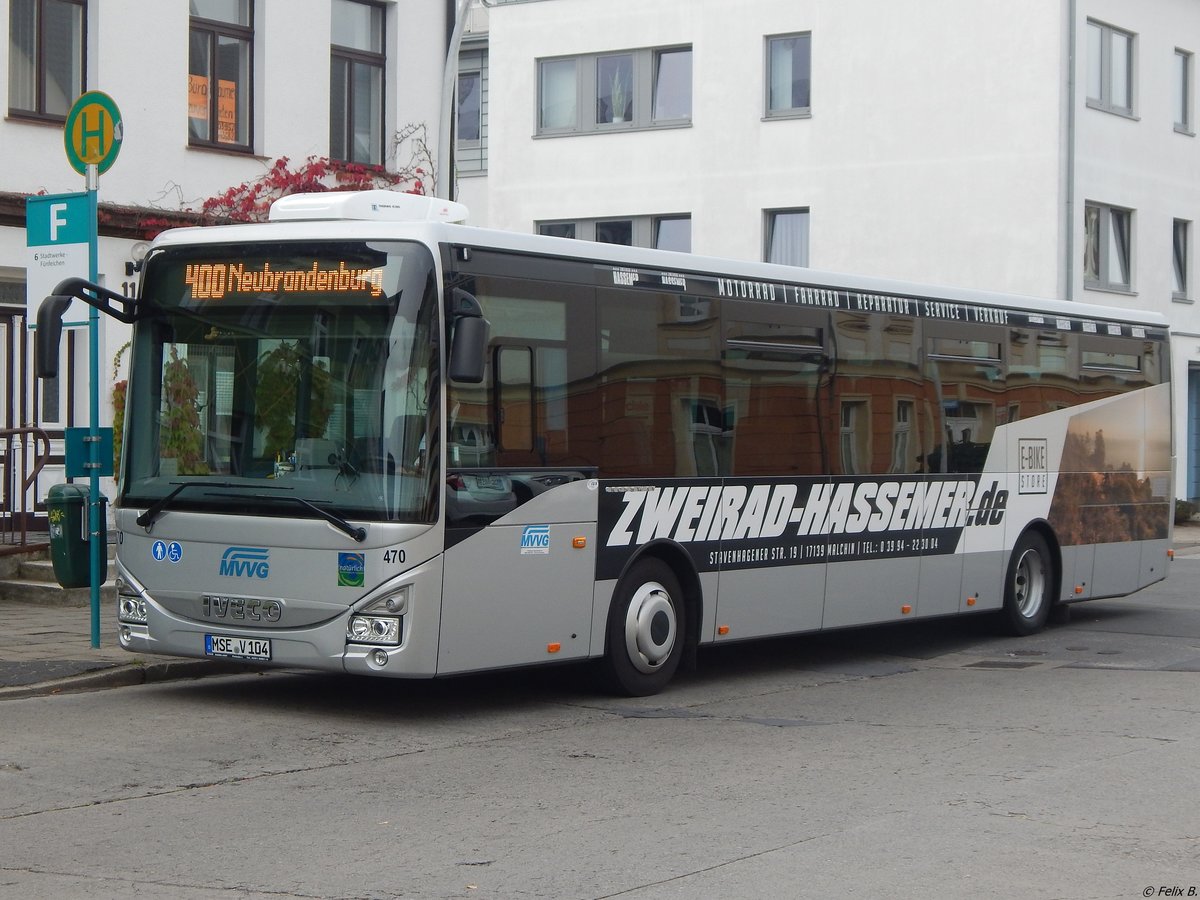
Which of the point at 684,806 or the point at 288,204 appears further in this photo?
the point at 288,204

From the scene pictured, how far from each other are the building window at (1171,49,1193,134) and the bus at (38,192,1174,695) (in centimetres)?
2489

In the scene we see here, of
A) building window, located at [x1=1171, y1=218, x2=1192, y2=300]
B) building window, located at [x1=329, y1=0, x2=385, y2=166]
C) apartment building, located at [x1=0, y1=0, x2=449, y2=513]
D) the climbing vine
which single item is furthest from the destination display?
building window, located at [x1=1171, y1=218, x2=1192, y2=300]

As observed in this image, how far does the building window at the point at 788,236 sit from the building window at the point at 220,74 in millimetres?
18130

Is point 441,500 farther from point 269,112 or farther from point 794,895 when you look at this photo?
point 269,112

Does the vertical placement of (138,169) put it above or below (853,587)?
above

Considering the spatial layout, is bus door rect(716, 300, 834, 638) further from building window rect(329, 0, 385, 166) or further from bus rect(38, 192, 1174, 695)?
building window rect(329, 0, 385, 166)

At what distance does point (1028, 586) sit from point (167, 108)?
995 centimetres

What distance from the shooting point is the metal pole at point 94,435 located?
40.1 ft

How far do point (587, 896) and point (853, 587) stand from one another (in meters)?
7.52

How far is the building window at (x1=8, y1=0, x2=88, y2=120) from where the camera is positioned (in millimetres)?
17125

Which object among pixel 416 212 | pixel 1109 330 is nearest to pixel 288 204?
pixel 416 212

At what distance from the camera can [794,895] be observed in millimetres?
6234

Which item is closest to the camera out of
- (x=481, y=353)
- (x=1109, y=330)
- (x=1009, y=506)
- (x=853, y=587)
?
(x=481, y=353)

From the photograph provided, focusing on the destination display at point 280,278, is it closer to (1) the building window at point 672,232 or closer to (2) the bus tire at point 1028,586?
(2) the bus tire at point 1028,586
